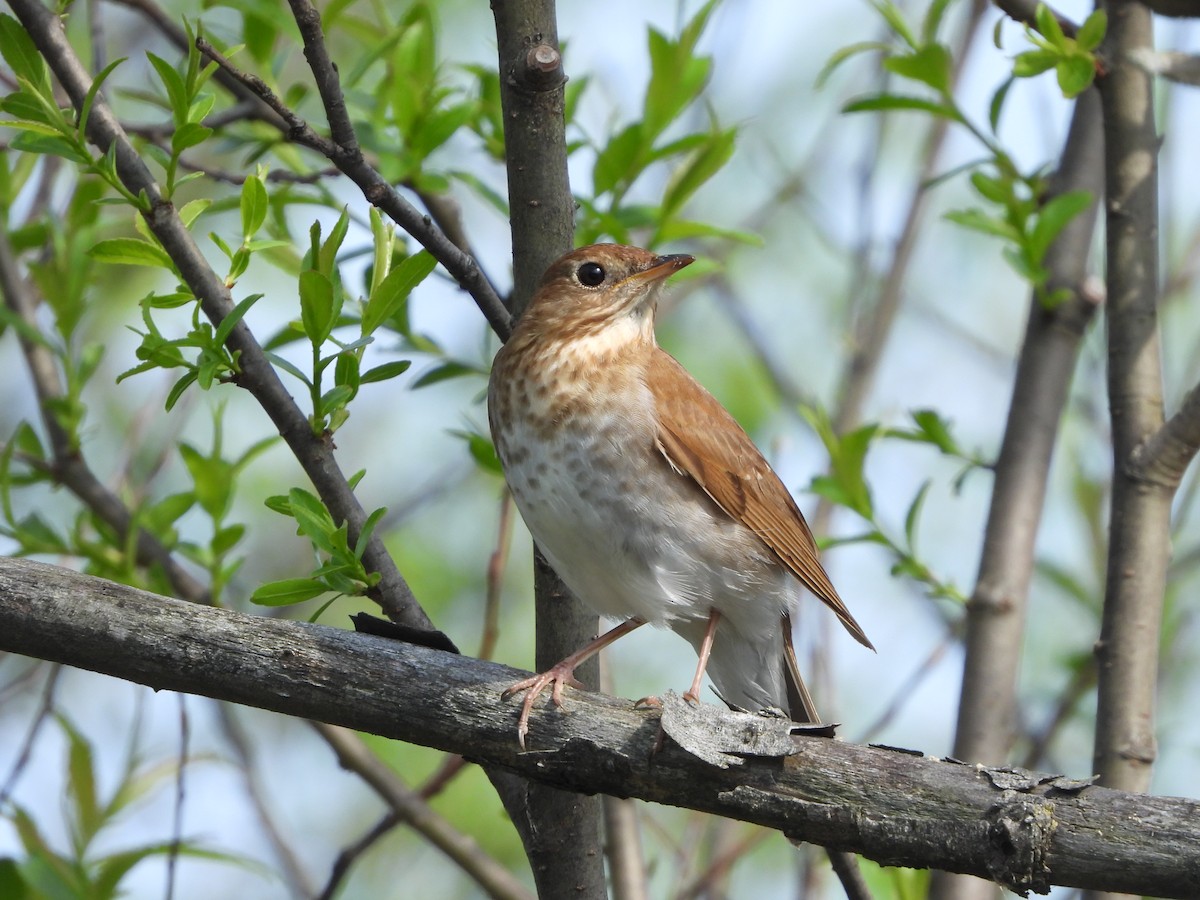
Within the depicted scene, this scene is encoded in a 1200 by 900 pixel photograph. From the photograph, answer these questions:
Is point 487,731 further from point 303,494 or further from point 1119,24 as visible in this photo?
point 1119,24

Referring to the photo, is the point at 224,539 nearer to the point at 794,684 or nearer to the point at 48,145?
the point at 48,145

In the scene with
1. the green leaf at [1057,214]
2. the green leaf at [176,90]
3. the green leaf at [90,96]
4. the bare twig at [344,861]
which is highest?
the green leaf at [1057,214]

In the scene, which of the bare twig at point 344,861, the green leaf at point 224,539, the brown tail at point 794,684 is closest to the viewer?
the bare twig at point 344,861

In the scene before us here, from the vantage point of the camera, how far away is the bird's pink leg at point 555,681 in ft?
9.82

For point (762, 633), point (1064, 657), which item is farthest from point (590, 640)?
point (1064, 657)

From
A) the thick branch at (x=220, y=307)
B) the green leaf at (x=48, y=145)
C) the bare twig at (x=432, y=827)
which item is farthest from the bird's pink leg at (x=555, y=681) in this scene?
the green leaf at (x=48, y=145)

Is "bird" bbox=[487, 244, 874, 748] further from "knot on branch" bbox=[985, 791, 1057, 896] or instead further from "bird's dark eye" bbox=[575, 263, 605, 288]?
"knot on branch" bbox=[985, 791, 1057, 896]

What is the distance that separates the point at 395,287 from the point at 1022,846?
1.94m

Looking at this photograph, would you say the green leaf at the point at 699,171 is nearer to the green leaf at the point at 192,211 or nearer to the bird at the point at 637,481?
the bird at the point at 637,481

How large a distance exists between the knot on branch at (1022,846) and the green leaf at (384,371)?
1705 millimetres

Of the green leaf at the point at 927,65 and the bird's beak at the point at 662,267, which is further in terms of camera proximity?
the bird's beak at the point at 662,267

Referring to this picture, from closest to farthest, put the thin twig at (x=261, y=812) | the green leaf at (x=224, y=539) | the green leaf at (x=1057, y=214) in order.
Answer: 1. the green leaf at (x=224, y=539)
2. the green leaf at (x=1057, y=214)
3. the thin twig at (x=261, y=812)

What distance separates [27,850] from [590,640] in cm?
195

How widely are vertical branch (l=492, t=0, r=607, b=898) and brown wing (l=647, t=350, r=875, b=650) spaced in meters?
0.77
